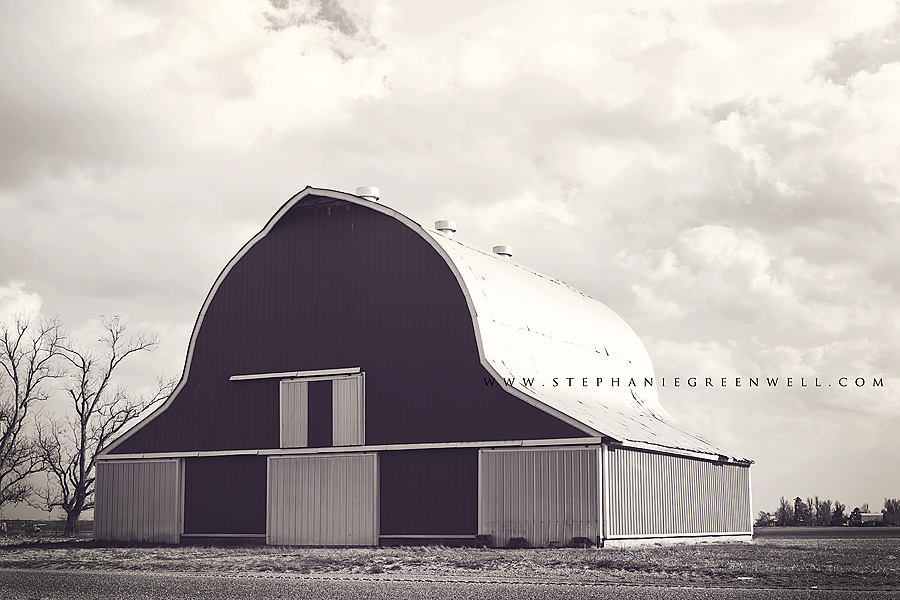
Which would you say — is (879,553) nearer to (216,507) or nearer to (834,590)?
(834,590)

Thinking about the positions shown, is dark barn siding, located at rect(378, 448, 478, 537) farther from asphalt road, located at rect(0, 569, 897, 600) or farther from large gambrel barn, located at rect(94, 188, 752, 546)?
asphalt road, located at rect(0, 569, 897, 600)

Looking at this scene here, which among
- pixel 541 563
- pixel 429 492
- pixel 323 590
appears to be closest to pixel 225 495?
pixel 429 492

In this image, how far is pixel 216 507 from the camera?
3394 centimetres

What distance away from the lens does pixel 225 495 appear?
33.9 metres

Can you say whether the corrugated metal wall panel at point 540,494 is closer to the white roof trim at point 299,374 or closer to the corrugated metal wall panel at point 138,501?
the white roof trim at point 299,374

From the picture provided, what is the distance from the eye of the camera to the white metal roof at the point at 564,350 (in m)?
31.2

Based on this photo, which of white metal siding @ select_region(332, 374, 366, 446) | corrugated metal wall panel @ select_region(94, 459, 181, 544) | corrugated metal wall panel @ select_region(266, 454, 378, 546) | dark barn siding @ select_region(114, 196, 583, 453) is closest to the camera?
dark barn siding @ select_region(114, 196, 583, 453)

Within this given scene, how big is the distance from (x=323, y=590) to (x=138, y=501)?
18.9 meters

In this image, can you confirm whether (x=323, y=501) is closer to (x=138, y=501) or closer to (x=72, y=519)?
(x=138, y=501)

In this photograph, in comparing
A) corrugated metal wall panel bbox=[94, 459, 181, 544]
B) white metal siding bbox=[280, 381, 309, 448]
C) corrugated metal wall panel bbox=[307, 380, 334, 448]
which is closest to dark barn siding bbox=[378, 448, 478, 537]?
corrugated metal wall panel bbox=[307, 380, 334, 448]

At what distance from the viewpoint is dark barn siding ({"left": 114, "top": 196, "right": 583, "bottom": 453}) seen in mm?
30781

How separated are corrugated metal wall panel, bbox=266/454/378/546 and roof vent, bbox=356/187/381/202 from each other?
8.27 meters

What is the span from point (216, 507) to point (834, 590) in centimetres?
2173

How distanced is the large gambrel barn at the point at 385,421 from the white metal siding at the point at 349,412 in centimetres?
5
